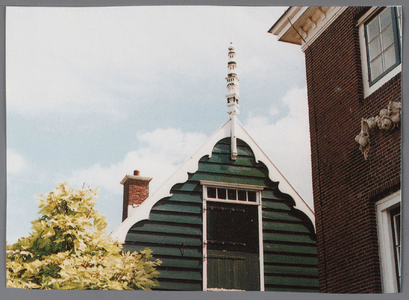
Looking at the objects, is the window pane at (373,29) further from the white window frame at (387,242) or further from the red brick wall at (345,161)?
the white window frame at (387,242)

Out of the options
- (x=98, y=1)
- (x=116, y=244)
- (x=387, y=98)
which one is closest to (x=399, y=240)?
(x=387, y=98)

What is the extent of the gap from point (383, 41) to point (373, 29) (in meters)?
0.34

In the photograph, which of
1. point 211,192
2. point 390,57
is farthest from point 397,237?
point 211,192

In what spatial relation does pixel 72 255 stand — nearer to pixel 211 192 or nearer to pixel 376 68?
pixel 211 192

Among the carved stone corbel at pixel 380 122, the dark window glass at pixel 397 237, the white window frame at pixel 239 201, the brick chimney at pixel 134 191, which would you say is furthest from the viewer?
the brick chimney at pixel 134 191

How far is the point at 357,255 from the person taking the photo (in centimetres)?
780

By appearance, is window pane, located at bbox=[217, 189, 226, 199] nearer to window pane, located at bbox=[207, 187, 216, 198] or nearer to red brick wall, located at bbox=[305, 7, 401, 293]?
window pane, located at bbox=[207, 187, 216, 198]

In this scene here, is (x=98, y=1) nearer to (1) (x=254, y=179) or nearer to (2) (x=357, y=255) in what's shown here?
(1) (x=254, y=179)

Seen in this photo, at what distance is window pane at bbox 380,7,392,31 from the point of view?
25.8ft

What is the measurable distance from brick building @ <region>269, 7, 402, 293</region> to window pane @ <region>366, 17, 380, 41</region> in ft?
Answer: 0.05

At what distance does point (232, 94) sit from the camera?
8570 millimetres

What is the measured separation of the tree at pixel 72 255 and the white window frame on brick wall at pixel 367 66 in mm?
3918

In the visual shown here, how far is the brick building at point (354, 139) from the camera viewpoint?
7.50 m

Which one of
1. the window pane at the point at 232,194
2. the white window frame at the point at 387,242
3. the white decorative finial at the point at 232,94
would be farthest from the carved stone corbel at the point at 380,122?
the window pane at the point at 232,194
